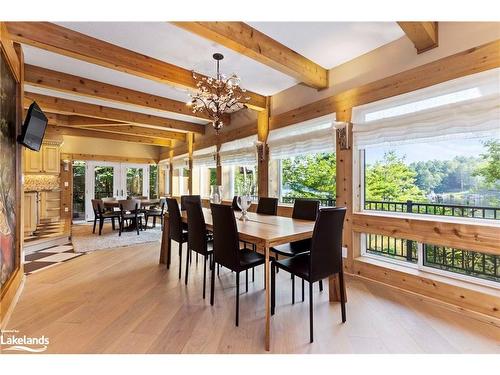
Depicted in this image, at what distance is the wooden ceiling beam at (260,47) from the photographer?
2.22 metres

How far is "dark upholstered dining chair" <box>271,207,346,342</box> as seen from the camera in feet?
6.38

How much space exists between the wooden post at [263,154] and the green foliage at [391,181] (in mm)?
1842

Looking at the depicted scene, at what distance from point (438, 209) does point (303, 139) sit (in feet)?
6.40

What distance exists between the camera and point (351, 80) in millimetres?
3256

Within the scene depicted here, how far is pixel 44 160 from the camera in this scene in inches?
242

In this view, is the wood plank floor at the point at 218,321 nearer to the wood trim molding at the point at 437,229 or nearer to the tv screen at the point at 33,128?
the wood trim molding at the point at 437,229

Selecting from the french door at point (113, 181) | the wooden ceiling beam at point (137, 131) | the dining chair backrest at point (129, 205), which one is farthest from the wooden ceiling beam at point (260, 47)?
the french door at point (113, 181)

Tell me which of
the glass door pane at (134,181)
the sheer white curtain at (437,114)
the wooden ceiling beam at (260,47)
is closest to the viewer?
the sheer white curtain at (437,114)

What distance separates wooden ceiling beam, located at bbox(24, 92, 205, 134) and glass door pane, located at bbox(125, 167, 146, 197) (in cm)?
365

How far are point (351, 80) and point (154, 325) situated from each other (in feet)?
11.5

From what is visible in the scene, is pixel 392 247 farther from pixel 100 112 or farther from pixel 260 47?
pixel 100 112
